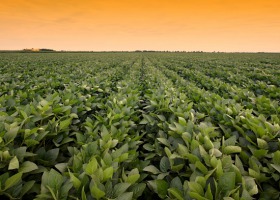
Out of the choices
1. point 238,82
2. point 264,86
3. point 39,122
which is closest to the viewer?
point 39,122

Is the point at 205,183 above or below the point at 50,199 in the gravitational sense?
above

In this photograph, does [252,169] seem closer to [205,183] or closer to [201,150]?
[201,150]

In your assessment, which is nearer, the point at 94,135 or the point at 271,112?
the point at 94,135

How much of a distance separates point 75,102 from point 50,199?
2.21m

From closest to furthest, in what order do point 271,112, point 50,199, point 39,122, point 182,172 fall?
point 50,199 < point 182,172 < point 39,122 < point 271,112

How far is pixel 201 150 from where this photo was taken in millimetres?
1852

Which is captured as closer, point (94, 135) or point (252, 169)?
point (252, 169)

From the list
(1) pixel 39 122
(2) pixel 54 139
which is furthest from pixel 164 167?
(1) pixel 39 122

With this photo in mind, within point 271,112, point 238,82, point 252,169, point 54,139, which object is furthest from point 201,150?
point 238,82

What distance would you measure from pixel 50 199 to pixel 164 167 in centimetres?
102

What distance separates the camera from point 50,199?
59.6 inches

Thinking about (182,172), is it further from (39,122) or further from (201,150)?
(39,122)

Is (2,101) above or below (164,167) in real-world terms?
above

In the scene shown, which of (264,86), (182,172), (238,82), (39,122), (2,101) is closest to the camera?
(182,172)
